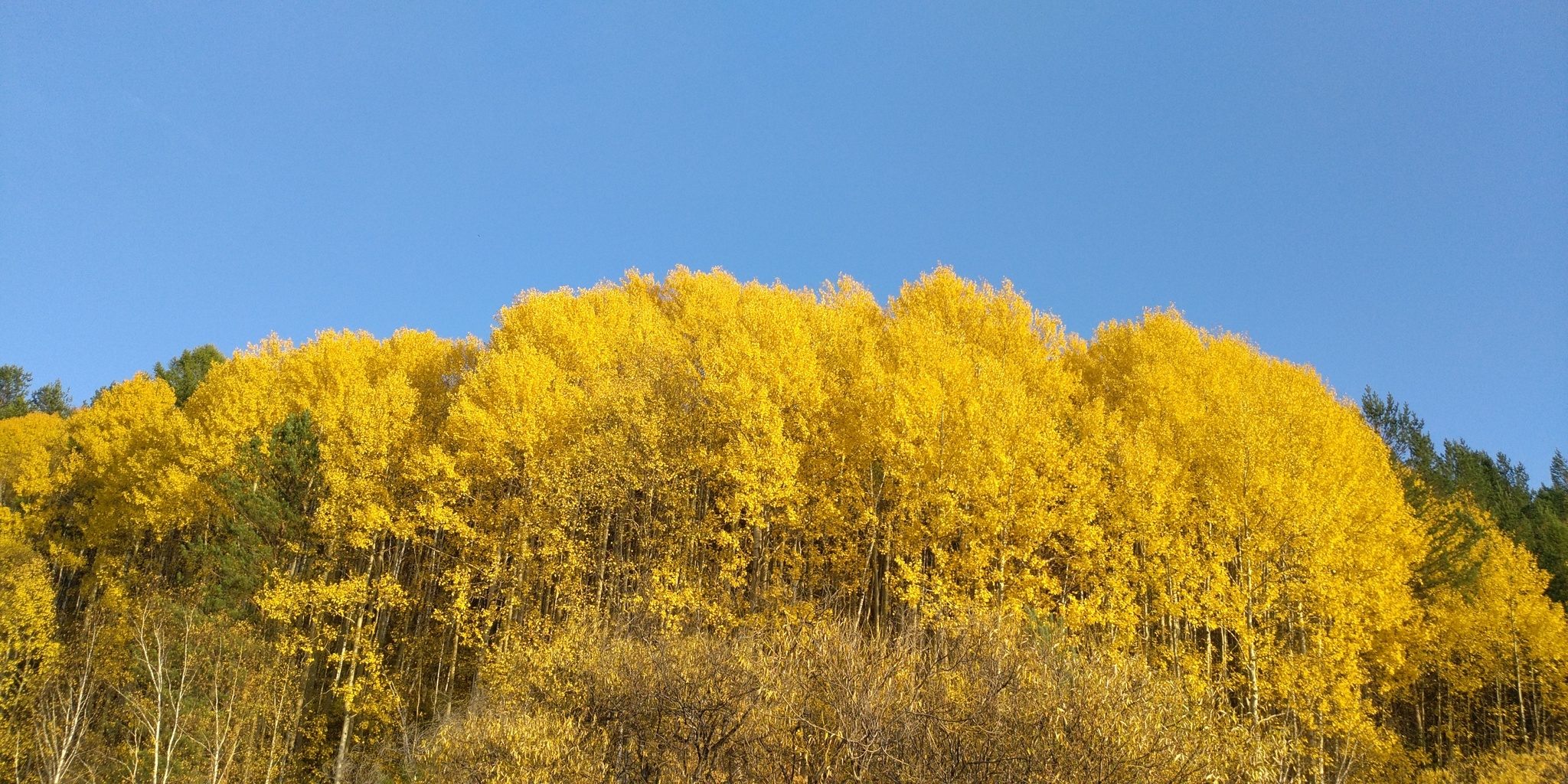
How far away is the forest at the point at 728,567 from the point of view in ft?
62.3

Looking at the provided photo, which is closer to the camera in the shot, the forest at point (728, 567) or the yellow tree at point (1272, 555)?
the forest at point (728, 567)

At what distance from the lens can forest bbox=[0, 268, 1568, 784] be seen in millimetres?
18984

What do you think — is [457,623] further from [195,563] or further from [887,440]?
[887,440]

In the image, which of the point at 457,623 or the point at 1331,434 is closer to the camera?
the point at 457,623

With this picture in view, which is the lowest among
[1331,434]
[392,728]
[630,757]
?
[392,728]

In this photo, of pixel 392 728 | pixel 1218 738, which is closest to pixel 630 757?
pixel 1218 738

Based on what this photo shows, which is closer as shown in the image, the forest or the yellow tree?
the forest

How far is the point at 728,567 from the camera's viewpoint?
23.6 m

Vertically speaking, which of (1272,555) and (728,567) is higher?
(1272,555)

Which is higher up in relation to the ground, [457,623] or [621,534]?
[621,534]

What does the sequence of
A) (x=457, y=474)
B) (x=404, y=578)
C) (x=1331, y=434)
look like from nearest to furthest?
(x=457, y=474) → (x=1331, y=434) → (x=404, y=578)

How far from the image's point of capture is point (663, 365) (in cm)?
3045

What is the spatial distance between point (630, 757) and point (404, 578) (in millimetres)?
22612

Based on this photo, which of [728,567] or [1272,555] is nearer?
[728,567]
